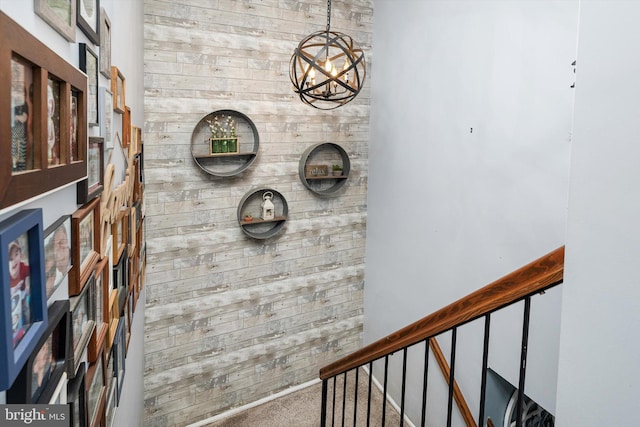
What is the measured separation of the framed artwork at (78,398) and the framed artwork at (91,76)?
537 millimetres

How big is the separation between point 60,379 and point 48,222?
0.26 metres

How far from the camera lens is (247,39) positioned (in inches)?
130

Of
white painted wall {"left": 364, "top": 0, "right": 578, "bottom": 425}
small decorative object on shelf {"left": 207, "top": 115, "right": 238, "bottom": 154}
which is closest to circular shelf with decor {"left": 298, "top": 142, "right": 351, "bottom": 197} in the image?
white painted wall {"left": 364, "top": 0, "right": 578, "bottom": 425}

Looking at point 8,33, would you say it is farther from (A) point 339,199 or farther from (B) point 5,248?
(A) point 339,199

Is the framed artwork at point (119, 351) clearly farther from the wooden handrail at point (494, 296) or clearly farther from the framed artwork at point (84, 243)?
the wooden handrail at point (494, 296)

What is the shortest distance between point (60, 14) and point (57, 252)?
1.28 ft

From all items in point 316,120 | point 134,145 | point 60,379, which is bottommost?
point 60,379

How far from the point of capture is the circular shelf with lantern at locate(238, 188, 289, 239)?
347 centimetres

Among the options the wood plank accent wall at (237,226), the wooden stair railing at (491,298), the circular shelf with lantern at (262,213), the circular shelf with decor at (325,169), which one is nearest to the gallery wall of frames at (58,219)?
the wooden stair railing at (491,298)

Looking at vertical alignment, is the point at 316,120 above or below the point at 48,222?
above

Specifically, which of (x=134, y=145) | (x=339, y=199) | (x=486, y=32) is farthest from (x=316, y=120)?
(x=134, y=145)

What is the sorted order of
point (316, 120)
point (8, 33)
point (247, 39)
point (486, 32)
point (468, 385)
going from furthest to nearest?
1. point (316, 120)
2. point (247, 39)
3. point (468, 385)
4. point (486, 32)
5. point (8, 33)

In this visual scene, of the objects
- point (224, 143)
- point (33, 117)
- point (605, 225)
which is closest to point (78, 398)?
point (33, 117)

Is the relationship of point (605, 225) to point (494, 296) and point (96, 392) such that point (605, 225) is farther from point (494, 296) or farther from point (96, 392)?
point (96, 392)
